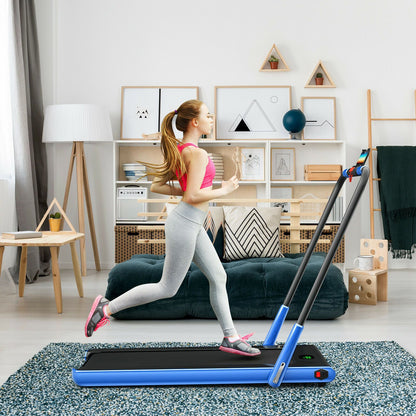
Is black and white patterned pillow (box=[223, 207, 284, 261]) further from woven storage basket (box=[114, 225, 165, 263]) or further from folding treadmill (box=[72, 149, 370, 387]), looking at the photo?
folding treadmill (box=[72, 149, 370, 387])

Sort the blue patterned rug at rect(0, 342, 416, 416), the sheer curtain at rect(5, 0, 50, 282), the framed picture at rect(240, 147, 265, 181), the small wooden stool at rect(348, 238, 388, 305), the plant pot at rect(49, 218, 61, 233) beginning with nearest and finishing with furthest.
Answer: the blue patterned rug at rect(0, 342, 416, 416) → the small wooden stool at rect(348, 238, 388, 305) → the plant pot at rect(49, 218, 61, 233) → the sheer curtain at rect(5, 0, 50, 282) → the framed picture at rect(240, 147, 265, 181)

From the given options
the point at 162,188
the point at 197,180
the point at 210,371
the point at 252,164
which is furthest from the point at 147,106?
the point at 210,371

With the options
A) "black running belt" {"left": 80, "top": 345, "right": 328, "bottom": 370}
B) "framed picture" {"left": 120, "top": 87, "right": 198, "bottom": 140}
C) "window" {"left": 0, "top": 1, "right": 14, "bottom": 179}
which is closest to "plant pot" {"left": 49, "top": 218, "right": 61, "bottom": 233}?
"window" {"left": 0, "top": 1, "right": 14, "bottom": 179}

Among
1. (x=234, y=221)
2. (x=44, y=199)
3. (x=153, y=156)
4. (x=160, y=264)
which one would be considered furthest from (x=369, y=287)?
(x=44, y=199)

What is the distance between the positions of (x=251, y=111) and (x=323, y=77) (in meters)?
0.83

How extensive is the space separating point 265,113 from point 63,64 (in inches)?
86.0

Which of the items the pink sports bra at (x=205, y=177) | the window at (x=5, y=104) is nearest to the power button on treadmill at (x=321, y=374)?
the pink sports bra at (x=205, y=177)

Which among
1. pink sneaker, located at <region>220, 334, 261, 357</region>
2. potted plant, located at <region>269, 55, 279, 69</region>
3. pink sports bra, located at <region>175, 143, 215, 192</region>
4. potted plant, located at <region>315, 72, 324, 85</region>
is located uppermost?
potted plant, located at <region>269, 55, 279, 69</region>

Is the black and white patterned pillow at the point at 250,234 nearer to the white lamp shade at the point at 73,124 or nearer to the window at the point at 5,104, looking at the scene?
the white lamp shade at the point at 73,124

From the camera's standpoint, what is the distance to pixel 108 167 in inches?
224

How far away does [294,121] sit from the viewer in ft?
17.4

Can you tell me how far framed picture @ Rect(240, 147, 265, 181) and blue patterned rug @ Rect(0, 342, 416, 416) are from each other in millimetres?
3223

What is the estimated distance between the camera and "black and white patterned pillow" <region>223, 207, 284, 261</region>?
3.91m

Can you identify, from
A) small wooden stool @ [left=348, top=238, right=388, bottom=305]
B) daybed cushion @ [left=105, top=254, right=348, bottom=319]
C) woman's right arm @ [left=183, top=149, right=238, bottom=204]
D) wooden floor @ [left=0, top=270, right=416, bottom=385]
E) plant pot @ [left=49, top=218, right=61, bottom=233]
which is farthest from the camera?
plant pot @ [left=49, top=218, right=61, bottom=233]
